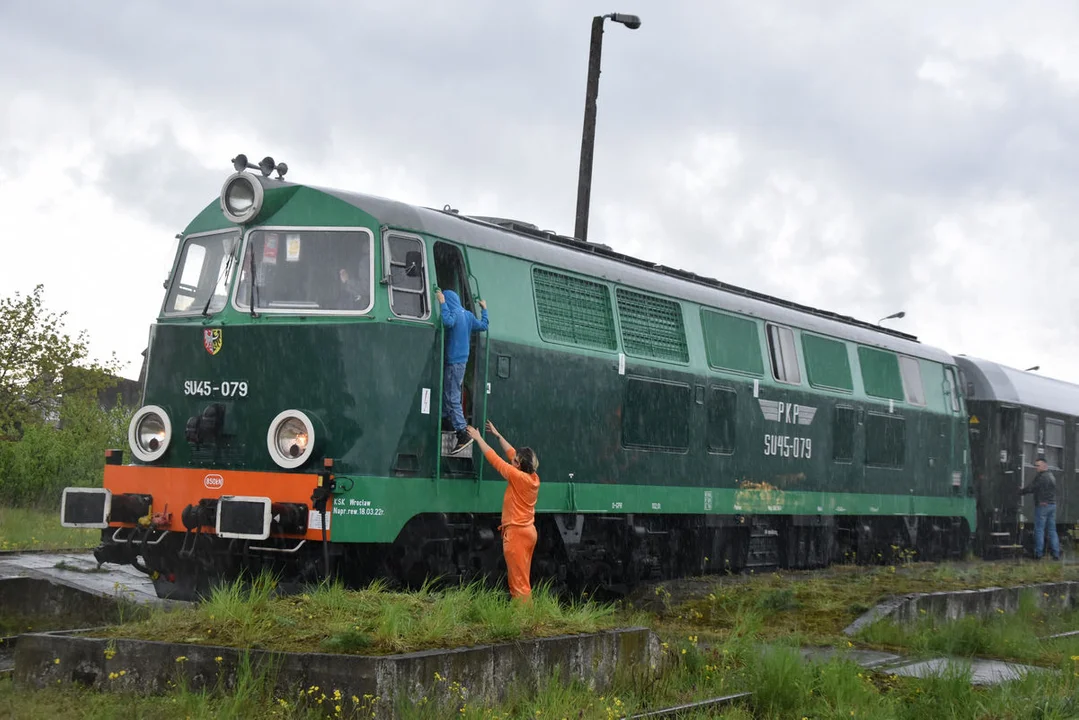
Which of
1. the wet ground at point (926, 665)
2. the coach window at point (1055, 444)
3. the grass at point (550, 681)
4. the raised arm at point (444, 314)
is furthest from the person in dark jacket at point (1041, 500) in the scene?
the raised arm at point (444, 314)

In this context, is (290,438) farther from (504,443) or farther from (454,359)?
(504,443)

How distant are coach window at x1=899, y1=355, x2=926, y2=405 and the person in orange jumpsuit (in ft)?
34.1

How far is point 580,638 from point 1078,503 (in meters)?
19.5

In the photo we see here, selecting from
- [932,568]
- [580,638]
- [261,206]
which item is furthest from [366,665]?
[932,568]

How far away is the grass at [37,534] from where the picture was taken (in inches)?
636

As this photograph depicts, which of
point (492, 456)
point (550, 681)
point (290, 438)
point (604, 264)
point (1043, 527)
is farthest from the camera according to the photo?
point (1043, 527)

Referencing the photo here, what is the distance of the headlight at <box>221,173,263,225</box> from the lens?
36.7ft

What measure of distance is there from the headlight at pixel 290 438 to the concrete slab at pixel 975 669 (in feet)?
15.5

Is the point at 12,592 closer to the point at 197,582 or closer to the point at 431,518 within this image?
the point at 197,582

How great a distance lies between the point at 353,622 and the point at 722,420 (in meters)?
7.82

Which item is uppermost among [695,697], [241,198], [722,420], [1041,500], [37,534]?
[241,198]

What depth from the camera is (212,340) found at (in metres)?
11.1

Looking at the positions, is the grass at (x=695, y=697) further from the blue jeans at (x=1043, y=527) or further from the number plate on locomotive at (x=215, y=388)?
the blue jeans at (x=1043, y=527)

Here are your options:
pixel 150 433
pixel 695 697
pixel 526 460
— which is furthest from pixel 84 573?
pixel 695 697
